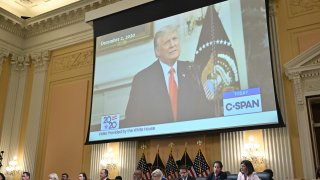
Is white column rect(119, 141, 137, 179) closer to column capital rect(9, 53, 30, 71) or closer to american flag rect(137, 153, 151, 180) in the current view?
american flag rect(137, 153, 151, 180)

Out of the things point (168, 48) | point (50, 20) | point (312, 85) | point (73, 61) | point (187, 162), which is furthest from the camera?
point (50, 20)

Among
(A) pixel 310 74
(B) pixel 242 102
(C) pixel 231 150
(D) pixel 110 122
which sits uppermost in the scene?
(A) pixel 310 74

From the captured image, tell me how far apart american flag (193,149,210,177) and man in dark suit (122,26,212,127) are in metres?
0.85

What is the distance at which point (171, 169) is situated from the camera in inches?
296

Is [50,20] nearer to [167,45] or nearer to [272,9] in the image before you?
[167,45]

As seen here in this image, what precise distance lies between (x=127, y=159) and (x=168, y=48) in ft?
9.06

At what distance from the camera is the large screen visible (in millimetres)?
6824

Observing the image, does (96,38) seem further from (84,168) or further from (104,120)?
(84,168)

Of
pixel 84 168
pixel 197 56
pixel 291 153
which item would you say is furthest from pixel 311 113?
pixel 84 168

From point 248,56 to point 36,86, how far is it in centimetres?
679

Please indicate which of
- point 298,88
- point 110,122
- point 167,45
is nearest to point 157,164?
point 110,122

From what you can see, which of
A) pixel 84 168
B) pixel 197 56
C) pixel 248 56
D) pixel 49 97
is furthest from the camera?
pixel 49 97

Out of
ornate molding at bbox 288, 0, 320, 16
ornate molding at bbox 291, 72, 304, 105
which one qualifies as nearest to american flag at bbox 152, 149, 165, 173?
ornate molding at bbox 291, 72, 304, 105

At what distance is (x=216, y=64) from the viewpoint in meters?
7.30
